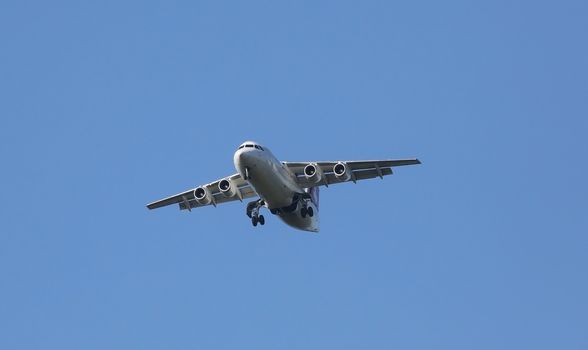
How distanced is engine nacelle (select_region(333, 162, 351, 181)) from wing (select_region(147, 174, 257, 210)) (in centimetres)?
410

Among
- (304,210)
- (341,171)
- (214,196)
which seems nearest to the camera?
(341,171)

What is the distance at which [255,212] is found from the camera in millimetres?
53719

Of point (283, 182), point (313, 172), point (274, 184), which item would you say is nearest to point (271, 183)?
point (274, 184)

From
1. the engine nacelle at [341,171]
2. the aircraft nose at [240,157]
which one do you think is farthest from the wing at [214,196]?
the aircraft nose at [240,157]

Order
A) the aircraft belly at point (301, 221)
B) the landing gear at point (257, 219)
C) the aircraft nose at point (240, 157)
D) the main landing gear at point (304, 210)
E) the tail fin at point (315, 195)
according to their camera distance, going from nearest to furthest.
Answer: the aircraft nose at point (240, 157) < the main landing gear at point (304, 210) < the aircraft belly at point (301, 221) < the landing gear at point (257, 219) < the tail fin at point (315, 195)

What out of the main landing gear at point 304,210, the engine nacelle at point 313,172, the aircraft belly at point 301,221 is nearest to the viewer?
the engine nacelle at point 313,172

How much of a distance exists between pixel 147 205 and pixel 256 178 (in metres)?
9.00

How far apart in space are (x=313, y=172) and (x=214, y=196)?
5.39 meters

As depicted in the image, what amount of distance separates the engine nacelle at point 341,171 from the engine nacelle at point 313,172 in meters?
0.65

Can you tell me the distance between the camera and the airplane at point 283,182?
164 ft

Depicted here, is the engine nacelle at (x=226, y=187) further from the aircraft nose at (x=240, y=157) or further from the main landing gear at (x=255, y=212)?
the aircraft nose at (x=240, y=157)

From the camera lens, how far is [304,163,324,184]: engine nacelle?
52.7 metres

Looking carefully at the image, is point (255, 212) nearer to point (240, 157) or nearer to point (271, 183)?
point (271, 183)

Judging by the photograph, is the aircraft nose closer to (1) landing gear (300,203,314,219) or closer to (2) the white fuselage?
(2) the white fuselage
